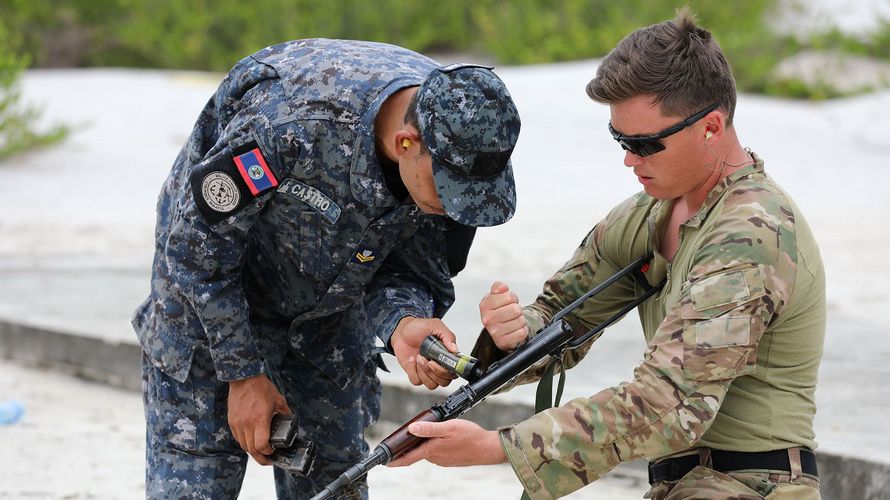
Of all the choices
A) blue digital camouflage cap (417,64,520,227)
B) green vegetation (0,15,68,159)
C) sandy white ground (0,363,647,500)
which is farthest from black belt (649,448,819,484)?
green vegetation (0,15,68,159)

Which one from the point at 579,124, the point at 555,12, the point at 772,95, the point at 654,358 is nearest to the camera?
the point at 654,358

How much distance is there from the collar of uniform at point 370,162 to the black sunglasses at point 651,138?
1.65 feet

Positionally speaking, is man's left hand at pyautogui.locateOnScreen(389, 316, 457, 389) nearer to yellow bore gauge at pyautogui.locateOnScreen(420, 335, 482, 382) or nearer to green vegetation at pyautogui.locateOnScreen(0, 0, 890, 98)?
yellow bore gauge at pyautogui.locateOnScreen(420, 335, 482, 382)

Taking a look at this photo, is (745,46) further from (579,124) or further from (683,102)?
(683,102)

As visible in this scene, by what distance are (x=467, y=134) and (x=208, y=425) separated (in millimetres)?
1020

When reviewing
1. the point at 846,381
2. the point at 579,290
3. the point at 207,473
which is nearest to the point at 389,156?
the point at 579,290

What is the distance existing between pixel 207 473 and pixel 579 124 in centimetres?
1251

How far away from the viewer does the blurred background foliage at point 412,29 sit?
18.9m

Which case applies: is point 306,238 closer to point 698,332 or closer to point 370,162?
point 370,162

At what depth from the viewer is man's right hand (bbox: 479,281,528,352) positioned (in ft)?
9.43

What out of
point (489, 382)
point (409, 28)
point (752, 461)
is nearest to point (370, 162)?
point (489, 382)

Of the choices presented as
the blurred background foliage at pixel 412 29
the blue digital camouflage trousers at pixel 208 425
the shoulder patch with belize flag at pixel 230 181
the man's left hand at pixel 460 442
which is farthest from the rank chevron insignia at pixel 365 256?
the blurred background foliage at pixel 412 29

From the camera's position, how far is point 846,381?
5.71 m

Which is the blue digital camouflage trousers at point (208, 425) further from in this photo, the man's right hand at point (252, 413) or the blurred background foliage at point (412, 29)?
the blurred background foliage at point (412, 29)
